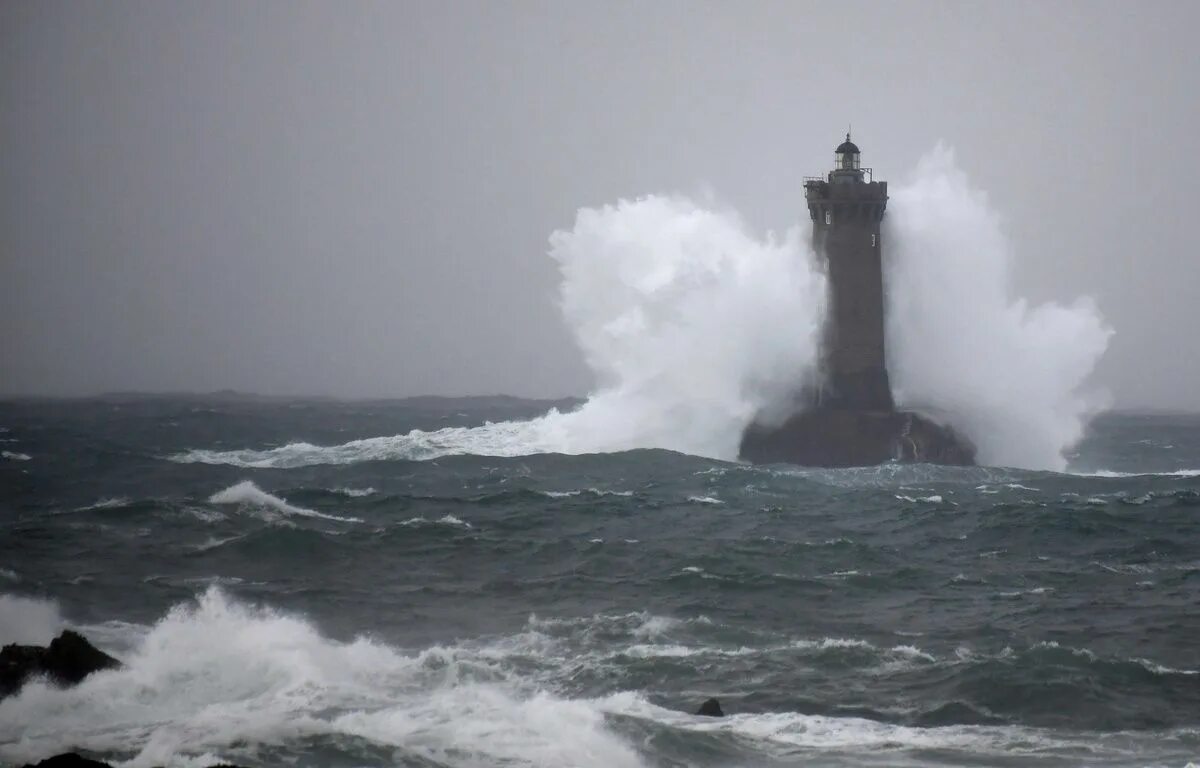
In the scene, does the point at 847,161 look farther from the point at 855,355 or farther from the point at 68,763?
the point at 68,763

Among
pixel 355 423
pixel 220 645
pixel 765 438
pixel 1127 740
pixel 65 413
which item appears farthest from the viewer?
pixel 65 413

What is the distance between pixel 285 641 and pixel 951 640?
9.75m

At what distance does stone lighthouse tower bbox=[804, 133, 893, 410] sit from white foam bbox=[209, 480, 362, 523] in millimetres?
18603

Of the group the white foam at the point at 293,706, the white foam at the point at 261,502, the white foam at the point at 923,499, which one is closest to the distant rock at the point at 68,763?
the white foam at the point at 293,706

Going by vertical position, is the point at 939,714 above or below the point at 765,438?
below

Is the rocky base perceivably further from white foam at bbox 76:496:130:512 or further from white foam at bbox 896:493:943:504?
white foam at bbox 76:496:130:512

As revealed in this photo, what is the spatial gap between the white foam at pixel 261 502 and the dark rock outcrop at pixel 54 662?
13476 mm

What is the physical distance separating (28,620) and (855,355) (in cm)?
2894

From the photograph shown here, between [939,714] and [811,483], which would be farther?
[811,483]

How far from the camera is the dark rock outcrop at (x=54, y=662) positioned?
17312 mm

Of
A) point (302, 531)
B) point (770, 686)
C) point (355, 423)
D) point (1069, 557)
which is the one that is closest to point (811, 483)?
point (1069, 557)

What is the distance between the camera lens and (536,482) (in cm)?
3959

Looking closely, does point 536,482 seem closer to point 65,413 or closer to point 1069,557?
point 1069,557

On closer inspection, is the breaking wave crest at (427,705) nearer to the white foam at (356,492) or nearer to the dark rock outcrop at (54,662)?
the dark rock outcrop at (54,662)
